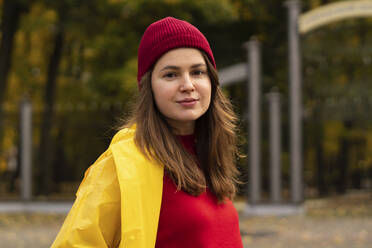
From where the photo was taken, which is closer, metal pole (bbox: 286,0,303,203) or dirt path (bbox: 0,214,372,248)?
dirt path (bbox: 0,214,372,248)

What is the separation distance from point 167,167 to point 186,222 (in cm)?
17

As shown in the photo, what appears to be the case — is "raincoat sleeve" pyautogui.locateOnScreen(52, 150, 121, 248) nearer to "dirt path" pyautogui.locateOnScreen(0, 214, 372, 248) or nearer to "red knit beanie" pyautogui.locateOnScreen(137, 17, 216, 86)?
"red knit beanie" pyautogui.locateOnScreen(137, 17, 216, 86)

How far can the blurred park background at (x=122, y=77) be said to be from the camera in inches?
551

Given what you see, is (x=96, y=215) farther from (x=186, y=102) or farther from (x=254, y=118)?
(x=254, y=118)

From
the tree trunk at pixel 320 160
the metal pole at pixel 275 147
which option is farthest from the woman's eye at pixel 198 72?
the tree trunk at pixel 320 160

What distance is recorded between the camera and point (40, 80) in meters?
21.5

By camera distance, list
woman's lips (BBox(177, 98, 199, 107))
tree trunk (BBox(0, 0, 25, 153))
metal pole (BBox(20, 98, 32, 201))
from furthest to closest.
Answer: tree trunk (BBox(0, 0, 25, 153)) < metal pole (BBox(20, 98, 32, 201)) < woman's lips (BBox(177, 98, 199, 107))

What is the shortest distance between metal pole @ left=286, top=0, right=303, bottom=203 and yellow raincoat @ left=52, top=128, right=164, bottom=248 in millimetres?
11266

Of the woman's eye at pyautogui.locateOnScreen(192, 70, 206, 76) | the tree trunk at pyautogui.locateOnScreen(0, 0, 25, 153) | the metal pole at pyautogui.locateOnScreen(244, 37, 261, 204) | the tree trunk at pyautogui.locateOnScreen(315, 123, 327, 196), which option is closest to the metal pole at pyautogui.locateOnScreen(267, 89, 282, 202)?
the metal pole at pyautogui.locateOnScreen(244, 37, 261, 204)

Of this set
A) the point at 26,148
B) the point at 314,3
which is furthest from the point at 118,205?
the point at 314,3

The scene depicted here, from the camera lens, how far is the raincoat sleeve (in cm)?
167

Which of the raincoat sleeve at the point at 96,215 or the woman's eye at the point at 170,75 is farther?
the woman's eye at the point at 170,75

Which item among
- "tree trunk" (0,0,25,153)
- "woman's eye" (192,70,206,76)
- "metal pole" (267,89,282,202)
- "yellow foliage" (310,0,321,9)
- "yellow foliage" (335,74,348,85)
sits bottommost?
"metal pole" (267,89,282,202)

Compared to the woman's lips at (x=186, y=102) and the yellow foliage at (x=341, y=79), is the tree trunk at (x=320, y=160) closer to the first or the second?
the yellow foliage at (x=341, y=79)
